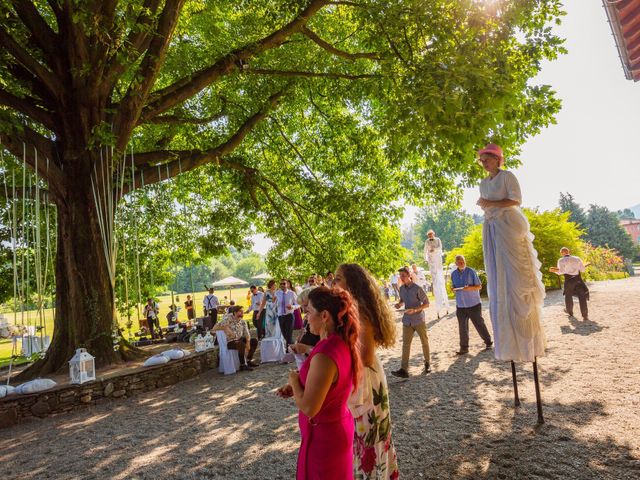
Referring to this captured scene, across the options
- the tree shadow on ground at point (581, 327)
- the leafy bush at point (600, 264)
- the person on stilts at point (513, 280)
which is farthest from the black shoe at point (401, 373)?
the leafy bush at point (600, 264)

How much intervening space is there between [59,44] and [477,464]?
452 inches

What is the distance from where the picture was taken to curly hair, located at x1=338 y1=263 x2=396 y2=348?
3.21 m

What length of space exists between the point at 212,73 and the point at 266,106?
3189 mm

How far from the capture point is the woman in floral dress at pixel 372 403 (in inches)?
119

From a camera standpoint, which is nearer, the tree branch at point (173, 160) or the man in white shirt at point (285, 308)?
the tree branch at point (173, 160)

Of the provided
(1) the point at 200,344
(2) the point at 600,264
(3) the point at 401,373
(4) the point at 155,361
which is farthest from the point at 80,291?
(2) the point at 600,264

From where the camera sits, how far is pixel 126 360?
988cm

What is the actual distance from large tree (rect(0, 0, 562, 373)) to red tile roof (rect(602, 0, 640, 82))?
1233mm

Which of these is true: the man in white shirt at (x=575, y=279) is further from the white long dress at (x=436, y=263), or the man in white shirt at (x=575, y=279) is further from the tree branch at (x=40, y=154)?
the tree branch at (x=40, y=154)

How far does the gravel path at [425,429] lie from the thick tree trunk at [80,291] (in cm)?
214

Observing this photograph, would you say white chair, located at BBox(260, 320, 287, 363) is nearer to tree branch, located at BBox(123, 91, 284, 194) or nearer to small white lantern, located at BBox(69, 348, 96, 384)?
small white lantern, located at BBox(69, 348, 96, 384)

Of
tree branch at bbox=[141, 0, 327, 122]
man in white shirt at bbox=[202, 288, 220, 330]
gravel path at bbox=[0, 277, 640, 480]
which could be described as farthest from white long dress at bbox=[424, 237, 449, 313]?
man in white shirt at bbox=[202, 288, 220, 330]

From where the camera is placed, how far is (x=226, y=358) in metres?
10.2

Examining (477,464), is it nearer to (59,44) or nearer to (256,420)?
(256,420)
